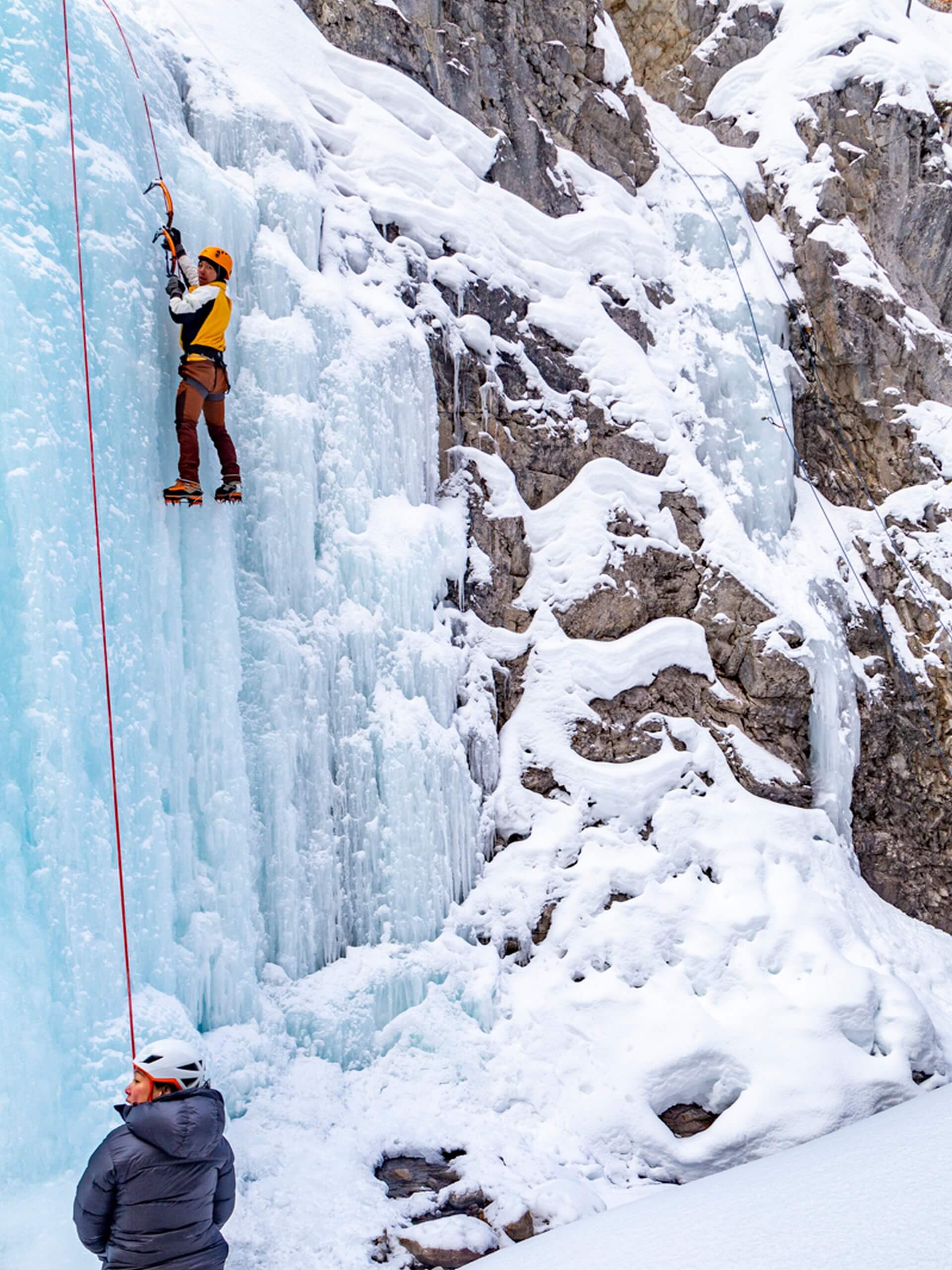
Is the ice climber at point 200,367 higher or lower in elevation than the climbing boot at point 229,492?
higher

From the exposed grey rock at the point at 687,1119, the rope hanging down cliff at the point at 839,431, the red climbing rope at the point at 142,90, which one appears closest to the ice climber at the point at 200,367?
the red climbing rope at the point at 142,90

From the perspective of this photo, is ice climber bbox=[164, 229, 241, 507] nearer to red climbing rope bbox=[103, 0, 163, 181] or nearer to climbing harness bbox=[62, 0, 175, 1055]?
climbing harness bbox=[62, 0, 175, 1055]

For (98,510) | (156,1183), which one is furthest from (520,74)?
(156,1183)

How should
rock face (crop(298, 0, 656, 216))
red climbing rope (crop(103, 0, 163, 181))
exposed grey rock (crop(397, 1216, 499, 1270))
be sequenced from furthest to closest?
rock face (crop(298, 0, 656, 216)), red climbing rope (crop(103, 0, 163, 181)), exposed grey rock (crop(397, 1216, 499, 1270))

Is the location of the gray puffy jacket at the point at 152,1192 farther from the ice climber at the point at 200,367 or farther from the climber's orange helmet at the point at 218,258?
the climber's orange helmet at the point at 218,258

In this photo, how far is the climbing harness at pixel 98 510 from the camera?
3734 mm

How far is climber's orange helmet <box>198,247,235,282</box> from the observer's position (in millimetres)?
4617

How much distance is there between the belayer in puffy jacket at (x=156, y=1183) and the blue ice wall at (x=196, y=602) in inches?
38.2

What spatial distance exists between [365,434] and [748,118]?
658 cm

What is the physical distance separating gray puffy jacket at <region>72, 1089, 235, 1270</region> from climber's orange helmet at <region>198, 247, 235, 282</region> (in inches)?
142

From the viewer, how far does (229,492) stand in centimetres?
457

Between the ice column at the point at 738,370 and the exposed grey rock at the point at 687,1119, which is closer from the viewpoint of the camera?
the exposed grey rock at the point at 687,1119

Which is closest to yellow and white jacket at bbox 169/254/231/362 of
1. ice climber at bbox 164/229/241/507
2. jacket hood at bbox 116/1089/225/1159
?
ice climber at bbox 164/229/241/507

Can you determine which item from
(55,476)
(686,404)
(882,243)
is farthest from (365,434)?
(882,243)
